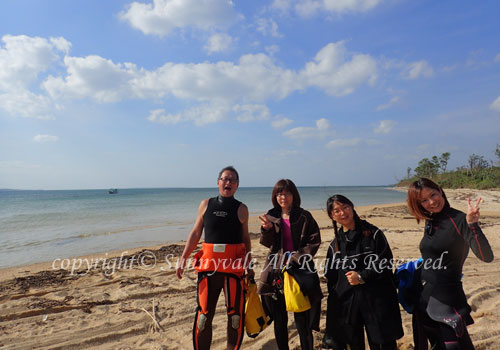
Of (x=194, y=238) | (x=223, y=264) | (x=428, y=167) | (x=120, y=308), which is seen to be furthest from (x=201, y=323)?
(x=428, y=167)

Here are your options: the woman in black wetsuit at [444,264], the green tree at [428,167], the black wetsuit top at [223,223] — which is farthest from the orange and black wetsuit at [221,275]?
the green tree at [428,167]

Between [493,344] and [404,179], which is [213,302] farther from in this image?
[404,179]

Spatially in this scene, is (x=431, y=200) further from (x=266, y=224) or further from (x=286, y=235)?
(x=266, y=224)

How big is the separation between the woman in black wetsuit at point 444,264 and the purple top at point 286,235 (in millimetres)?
1196

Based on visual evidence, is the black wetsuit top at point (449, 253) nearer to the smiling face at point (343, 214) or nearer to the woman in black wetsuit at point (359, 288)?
the woman in black wetsuit at point (359, 288)

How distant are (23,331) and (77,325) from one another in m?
0.66

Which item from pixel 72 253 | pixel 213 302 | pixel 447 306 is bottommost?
pixel 72 253

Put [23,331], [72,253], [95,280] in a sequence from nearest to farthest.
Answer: [23,331]
[95,280]
[72,253]

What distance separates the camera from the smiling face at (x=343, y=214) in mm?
2639

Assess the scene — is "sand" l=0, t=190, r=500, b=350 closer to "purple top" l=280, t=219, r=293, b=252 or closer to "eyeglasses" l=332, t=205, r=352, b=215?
"purple top" l=280, t=219, r=293, b=252

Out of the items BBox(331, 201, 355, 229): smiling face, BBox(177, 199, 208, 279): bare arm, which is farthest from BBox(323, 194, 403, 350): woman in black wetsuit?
BBox(177, 199, 208, 279): bare arm

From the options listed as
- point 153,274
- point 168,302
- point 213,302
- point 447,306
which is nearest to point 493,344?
point 447,306

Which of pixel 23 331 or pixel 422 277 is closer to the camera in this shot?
pixel 422 277

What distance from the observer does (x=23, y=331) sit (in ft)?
12.4
